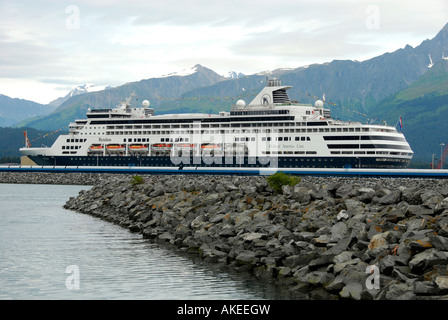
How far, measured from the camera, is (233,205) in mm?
37844

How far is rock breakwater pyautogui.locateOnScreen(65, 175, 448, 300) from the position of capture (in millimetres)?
20672

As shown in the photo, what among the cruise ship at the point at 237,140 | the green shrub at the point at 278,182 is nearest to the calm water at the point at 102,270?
the green shrub at the point at 278,182

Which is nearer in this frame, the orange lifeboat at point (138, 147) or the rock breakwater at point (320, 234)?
the rock breakwater at point (320, 234)

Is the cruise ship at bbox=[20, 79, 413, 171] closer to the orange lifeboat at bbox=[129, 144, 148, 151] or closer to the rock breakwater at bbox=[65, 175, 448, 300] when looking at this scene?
the orange lifeboat at bbox=[129, 144, 148, 151]

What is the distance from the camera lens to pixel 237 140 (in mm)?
117625

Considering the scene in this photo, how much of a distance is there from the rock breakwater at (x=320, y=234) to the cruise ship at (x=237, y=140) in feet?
195

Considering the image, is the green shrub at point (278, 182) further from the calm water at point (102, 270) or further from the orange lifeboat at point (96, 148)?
the orange lifeboat at point (96, 148)

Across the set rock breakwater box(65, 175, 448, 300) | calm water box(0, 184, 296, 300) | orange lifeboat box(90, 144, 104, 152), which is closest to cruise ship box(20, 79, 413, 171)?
orange lifeboat box(90, 144, 104, 152)

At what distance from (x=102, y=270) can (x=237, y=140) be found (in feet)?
299

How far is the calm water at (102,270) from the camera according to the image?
22.9 m

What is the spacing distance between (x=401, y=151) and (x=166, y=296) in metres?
93.5

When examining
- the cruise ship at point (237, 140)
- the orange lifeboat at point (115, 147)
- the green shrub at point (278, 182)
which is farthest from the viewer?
the orange lifeboat at point (115, 147)

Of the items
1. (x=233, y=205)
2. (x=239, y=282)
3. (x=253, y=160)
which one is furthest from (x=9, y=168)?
(x=239, y=282)

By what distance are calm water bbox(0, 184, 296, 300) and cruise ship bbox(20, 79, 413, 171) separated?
207 feet
